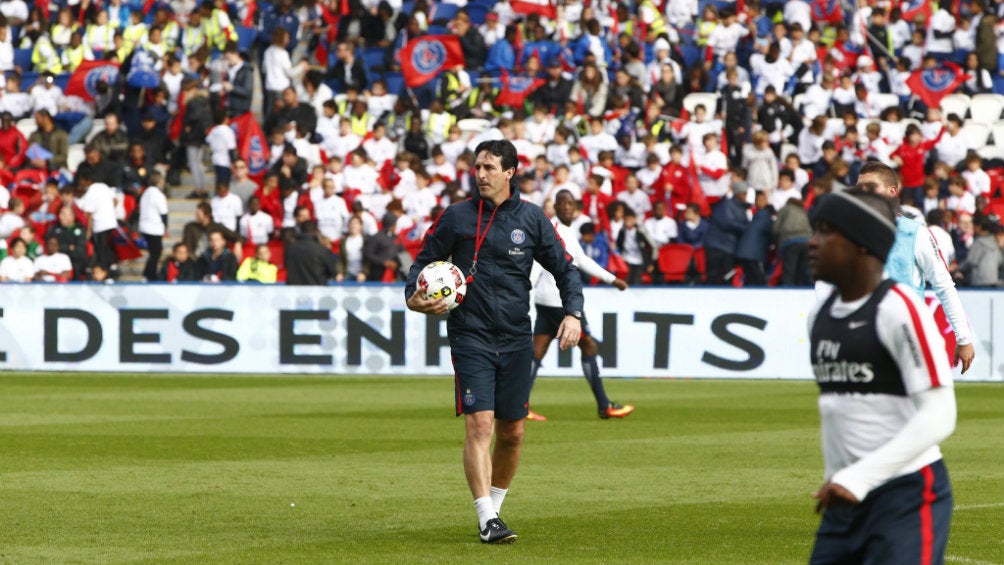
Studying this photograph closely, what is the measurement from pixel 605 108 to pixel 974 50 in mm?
6912

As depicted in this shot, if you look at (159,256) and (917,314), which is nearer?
(917,314)

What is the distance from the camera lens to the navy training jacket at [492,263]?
Answer: 9.31 metres

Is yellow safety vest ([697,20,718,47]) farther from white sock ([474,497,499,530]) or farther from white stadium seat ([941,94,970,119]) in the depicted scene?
white sock ([474,497,499,530])

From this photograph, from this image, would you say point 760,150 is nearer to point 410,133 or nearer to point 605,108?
point 605,108

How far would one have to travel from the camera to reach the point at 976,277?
79.5ft

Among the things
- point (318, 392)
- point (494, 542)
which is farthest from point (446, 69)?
point (494, 542)

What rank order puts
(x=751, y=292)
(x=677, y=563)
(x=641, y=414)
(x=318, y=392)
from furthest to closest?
(x=751, y=292) < (x=318, y=392) < (x=641, y=414) < (x=677, y=563)

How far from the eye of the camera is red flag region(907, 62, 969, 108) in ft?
96.5

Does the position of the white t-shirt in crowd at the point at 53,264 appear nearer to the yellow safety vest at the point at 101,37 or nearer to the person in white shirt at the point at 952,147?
the yellow safety vest at the point at 101,37

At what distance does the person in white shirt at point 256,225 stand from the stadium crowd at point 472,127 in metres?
0.04

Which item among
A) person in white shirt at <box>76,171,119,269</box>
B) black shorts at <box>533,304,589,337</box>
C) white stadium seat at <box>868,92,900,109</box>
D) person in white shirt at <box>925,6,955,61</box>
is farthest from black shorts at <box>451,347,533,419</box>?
person in white shirt at <box>925,6,955,61</box>

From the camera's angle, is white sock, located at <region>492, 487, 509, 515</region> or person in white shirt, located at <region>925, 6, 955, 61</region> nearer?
white sock, located at <region>492, 487, 509, 515</region>

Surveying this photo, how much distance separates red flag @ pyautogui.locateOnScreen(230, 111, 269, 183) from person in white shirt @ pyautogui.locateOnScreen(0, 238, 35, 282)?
4.72 m

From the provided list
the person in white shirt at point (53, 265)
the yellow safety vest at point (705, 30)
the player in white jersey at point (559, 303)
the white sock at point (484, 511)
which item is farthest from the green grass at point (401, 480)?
the yellow safety vest at point (705, 30)
